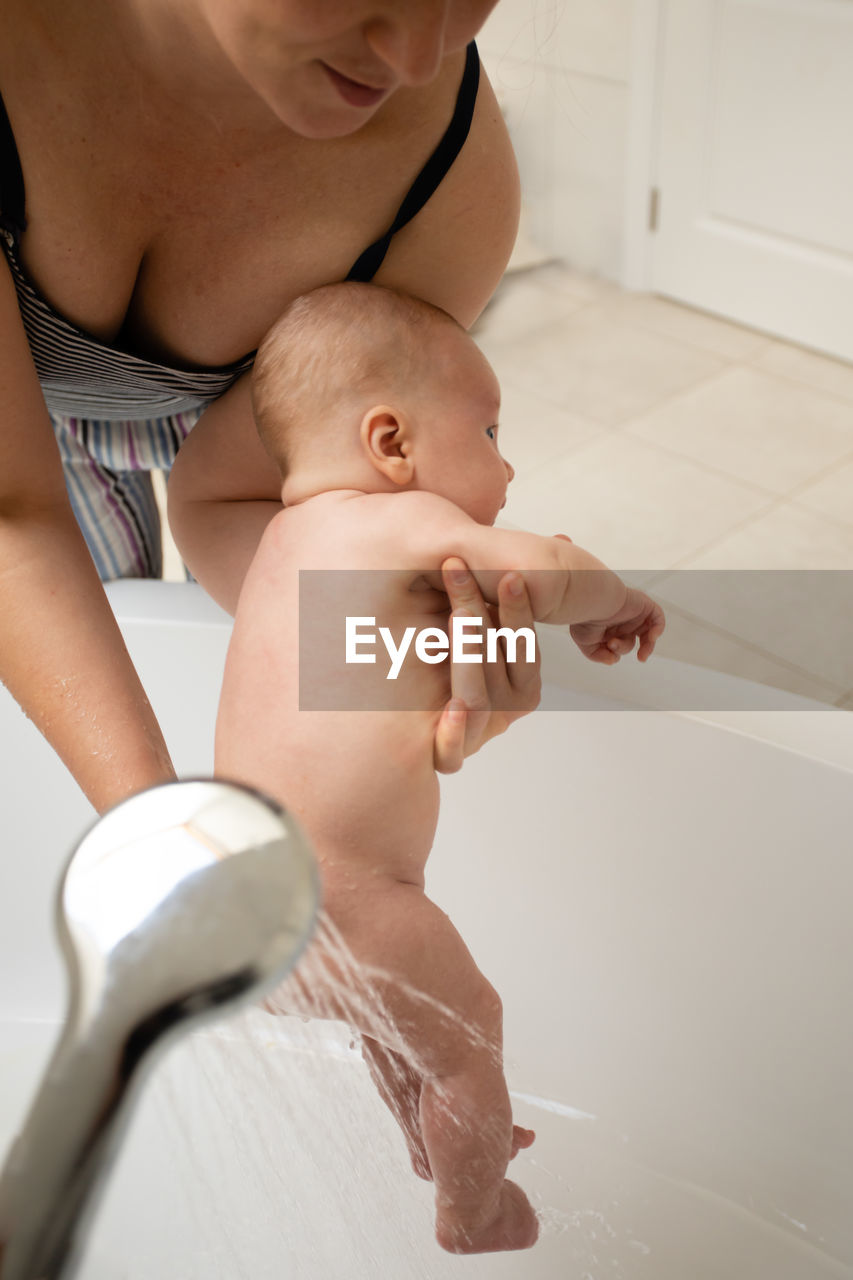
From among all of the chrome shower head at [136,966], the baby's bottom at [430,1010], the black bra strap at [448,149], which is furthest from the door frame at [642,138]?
the chrome shower head at [136,966]

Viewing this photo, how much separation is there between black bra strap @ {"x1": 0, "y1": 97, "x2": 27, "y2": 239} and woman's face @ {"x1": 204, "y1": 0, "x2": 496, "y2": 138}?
160mm

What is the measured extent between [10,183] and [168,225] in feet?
0.38

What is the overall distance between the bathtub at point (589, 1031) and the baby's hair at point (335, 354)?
315 mm

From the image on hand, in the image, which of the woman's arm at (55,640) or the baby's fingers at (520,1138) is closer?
the woman's arm at (55,640)

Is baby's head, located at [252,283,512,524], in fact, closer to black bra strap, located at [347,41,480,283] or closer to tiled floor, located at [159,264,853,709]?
black bra strap, located at [347,41,480,283]

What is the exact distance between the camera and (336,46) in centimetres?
56

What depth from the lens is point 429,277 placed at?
878 mm

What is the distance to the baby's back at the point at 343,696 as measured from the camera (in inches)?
30.8

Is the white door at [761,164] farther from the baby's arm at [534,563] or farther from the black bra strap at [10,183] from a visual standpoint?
the black bra strap at [10,183]

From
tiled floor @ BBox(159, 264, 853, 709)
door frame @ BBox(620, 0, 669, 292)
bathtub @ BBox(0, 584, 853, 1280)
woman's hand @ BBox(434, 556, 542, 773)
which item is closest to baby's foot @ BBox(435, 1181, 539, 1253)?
bathtub @ BBox(0, 584, 853, 1280)

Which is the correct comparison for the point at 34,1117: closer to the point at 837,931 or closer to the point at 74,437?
the point at 837,931

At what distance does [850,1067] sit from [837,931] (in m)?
0.12

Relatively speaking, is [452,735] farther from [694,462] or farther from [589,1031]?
[694,462]

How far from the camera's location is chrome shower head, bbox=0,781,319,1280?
30cm
